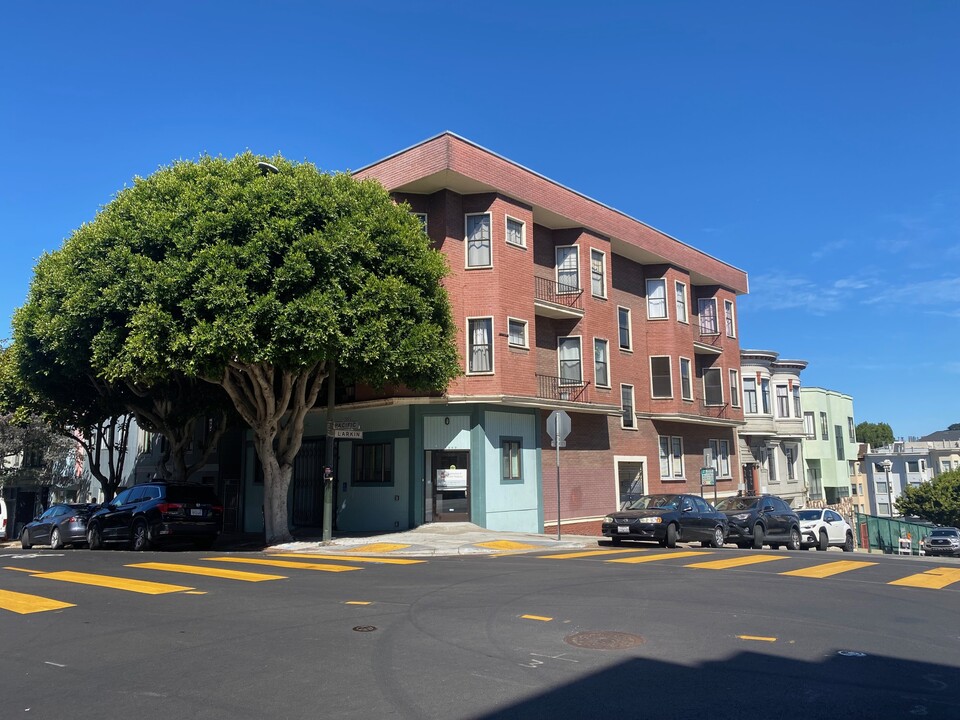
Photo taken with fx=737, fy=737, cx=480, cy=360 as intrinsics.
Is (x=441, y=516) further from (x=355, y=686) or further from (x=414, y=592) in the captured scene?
(x=355, y=686)

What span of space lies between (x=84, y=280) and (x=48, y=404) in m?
9.30

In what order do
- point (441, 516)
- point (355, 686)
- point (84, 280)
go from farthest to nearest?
point (441, 516) → point (84, 280) → point (355, 686)

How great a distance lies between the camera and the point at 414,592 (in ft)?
32.5

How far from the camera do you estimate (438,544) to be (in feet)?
60.8

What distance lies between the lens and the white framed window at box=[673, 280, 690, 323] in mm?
33219

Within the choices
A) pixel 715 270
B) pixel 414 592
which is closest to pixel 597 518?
pixel 715 270

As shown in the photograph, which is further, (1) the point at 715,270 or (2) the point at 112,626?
(1) the point at 715,270

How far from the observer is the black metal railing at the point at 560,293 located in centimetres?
2697

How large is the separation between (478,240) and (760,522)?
12238 millimetres

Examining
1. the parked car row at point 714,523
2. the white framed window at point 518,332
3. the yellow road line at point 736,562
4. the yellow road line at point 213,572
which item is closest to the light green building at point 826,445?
the parked car row at point 714,523

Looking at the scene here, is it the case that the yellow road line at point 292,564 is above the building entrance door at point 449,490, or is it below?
below

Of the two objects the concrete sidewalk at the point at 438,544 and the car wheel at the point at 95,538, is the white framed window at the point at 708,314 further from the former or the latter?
the car wheel at the point at 95,538

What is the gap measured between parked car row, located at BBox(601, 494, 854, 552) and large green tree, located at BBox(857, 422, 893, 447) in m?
110

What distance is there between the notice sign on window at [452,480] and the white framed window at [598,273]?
931cm
